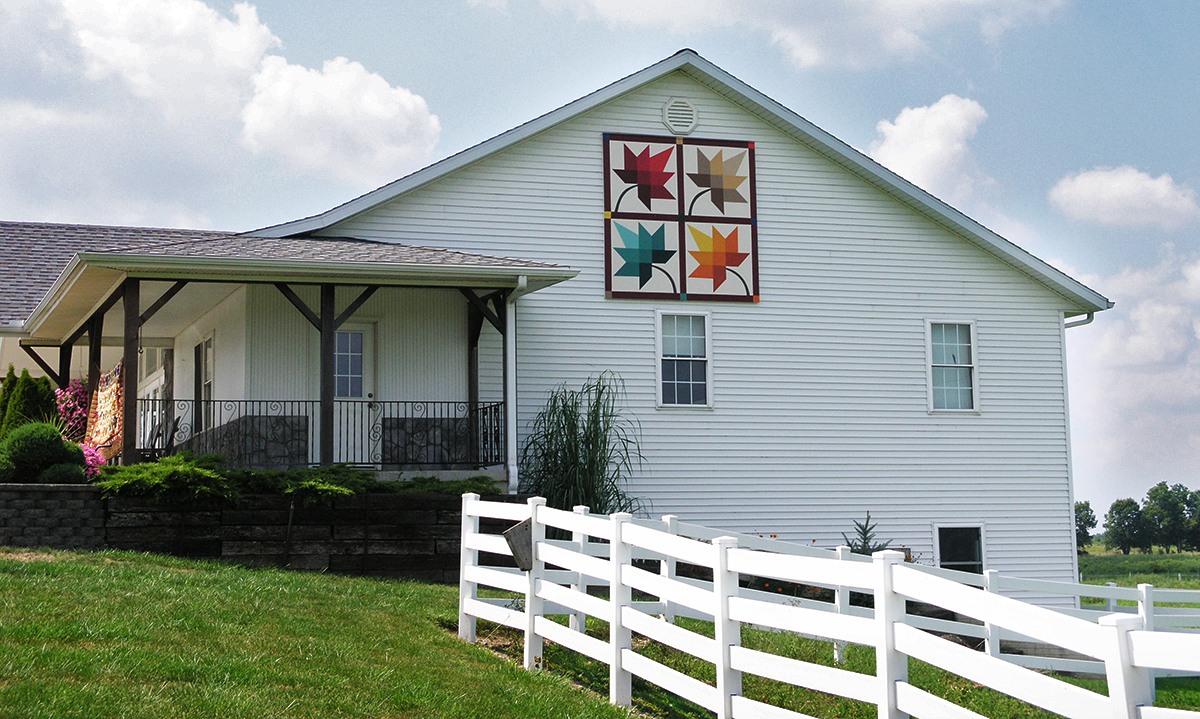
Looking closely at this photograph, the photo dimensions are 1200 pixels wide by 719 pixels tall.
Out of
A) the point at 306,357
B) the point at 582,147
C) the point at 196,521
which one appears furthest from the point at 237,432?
the point at 582,147

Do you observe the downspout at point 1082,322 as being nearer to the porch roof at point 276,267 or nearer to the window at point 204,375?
the porch roof at point 276,267

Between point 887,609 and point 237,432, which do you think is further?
point 237,432

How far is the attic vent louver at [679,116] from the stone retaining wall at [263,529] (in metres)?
7.70

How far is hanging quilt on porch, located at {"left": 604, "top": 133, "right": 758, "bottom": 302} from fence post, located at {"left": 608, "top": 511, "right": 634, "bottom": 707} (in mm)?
11413

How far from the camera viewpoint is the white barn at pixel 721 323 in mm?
18438

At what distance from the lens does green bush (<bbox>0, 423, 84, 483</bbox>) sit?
14.6m

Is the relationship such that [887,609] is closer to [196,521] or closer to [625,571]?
[625,571]

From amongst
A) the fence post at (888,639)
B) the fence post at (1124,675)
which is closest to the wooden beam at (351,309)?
the fence post at (888,639)

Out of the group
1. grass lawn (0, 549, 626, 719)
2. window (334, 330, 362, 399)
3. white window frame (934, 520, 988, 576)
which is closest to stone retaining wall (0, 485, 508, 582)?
grass lawn (0, 549, 626, 719)

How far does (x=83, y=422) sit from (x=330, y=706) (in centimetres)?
1463

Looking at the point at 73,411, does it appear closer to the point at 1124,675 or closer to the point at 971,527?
the point at 971,527

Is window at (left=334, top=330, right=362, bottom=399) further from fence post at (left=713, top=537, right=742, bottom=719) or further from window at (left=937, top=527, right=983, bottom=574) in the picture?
fence post at (left=713, top=537, right=742, bottom=719)

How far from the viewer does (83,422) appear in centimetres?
2027

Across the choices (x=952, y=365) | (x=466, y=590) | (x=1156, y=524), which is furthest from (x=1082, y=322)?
(x=1156, y=524)
